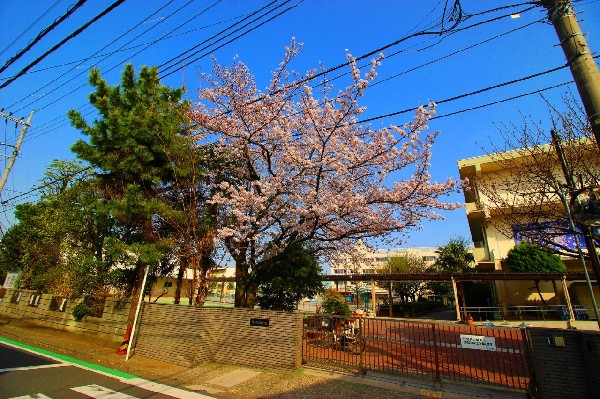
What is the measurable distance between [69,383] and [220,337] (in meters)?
3.53

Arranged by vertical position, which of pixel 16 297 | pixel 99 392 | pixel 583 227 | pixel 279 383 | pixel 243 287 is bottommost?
pixel 99 392

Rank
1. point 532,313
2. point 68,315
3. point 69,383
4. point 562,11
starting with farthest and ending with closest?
point 532,313 → point 68,315 → point 69,383 → point 562,11

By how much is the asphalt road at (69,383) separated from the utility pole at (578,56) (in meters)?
8.32

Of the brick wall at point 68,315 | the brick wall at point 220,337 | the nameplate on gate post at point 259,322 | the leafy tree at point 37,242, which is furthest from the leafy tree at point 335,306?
the leafy tree at point 37,242

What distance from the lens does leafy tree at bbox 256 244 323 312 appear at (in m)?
12.5

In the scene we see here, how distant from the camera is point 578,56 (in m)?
4.57

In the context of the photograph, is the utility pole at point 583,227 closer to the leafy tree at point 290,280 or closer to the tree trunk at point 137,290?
the leafy tree at point 290,280

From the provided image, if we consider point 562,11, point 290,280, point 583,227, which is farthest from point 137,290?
point 562,11

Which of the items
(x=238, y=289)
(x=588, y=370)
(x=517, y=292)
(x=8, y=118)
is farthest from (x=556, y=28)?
(x=517, y=292)

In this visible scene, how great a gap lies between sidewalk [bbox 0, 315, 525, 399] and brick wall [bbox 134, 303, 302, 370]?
239mm

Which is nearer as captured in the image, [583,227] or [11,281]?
[583,227]

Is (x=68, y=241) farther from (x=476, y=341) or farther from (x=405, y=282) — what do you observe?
(x=405, y=282)

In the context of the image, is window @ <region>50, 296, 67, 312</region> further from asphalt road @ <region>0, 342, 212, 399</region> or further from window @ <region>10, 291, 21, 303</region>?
asphalt road @ <region>0, 342, 212, 399</region>

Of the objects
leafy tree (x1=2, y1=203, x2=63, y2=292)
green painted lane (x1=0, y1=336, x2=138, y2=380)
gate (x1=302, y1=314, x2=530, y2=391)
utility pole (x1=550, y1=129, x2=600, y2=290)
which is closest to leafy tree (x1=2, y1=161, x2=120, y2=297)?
leafy tree (x1=2, y1=203, x2=63, y2=292)
